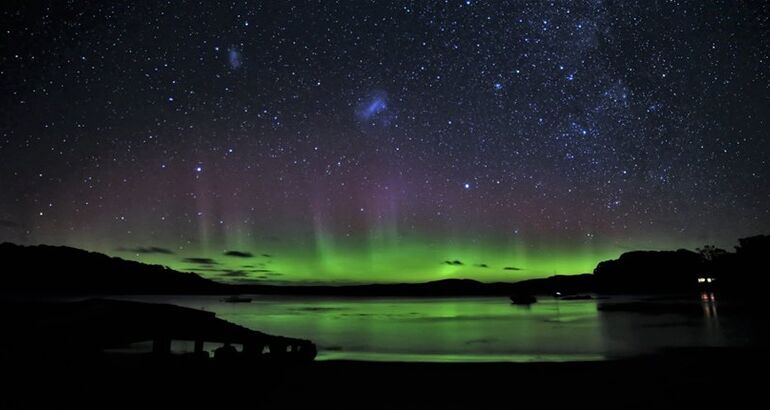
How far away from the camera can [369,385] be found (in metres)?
11.9

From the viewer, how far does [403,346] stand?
32.4 meters

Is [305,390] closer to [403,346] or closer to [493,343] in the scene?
[403,346]

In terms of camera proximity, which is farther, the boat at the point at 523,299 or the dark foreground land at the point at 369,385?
the boat at the point at 523,299

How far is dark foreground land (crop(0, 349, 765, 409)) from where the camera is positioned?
5.02m

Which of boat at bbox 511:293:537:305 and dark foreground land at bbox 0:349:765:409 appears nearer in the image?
dark foreground land at bbox 0:349:765:409

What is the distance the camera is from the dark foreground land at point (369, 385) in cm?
502

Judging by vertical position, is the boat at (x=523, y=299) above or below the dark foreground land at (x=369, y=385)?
below

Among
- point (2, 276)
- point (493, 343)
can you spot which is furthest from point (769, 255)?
point (2, 276)

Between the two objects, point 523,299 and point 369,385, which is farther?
point 523,299

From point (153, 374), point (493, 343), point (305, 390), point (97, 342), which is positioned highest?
point (97, 342)

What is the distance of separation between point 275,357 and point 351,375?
2.18 m

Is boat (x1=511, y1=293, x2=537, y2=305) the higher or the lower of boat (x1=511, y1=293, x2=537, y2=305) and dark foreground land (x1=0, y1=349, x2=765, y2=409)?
the lower

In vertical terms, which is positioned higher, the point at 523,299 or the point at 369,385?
the point at 369,385

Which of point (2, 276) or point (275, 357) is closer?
point (275, 357)
